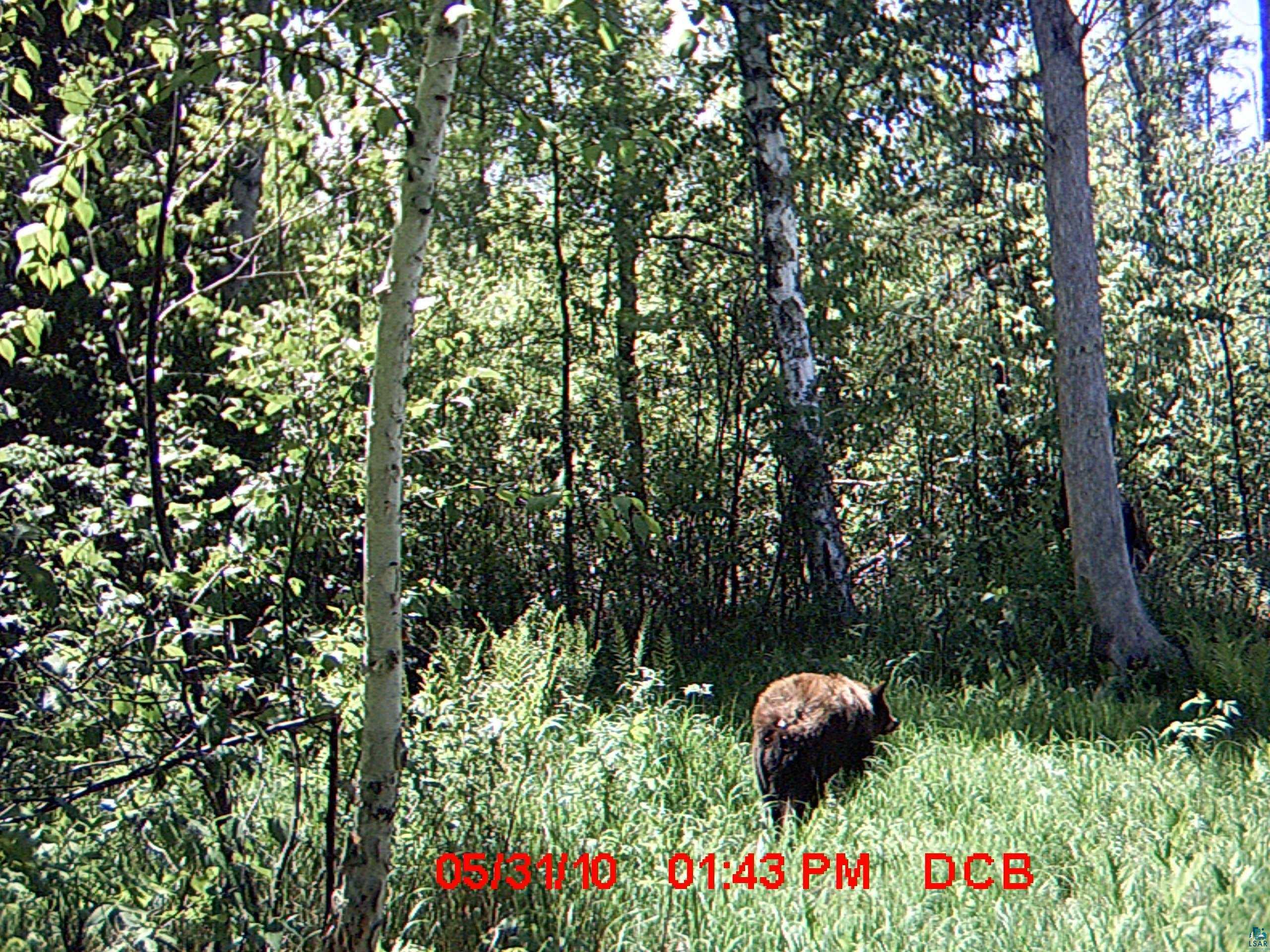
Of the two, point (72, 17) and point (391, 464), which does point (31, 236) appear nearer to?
point (72, 17)

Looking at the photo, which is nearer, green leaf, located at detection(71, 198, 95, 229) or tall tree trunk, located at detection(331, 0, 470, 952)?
green leaf, located at detection(71, 198, 95, 229)

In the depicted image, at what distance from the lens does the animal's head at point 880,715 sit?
5957mm

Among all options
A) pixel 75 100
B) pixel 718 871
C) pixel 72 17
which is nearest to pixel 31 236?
pixel 75 100

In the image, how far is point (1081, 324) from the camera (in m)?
8.08

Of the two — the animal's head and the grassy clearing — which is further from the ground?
the animal's head

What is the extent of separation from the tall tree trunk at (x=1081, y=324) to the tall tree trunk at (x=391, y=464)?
5848 millimetres

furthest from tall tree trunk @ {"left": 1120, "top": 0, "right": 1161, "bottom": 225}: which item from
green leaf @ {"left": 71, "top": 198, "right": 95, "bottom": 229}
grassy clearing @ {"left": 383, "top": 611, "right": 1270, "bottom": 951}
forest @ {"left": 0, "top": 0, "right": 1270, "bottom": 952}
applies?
green leaf @ {"left": 71, "top": 198, "right": 95, "bottom": 229}

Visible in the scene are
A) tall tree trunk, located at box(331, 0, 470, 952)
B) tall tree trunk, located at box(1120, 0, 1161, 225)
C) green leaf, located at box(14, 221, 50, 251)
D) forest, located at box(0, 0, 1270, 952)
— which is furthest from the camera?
tall tree trunk, located at box(1120, 0, 1161, 225)

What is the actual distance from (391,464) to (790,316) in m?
6.64

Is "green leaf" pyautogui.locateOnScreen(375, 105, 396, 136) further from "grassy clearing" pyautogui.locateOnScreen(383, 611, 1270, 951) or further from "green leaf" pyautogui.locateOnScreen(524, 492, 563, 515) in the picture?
"grassy clearing" pyautogui.locateOnScreen(383, 611, 1270, 951)

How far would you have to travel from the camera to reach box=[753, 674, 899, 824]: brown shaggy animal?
18.1ft

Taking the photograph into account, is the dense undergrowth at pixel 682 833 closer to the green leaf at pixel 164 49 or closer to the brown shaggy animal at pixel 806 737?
the brown shaggy animal at pixel 806 737

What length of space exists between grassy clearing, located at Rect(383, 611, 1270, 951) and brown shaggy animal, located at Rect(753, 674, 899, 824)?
0.14 m
